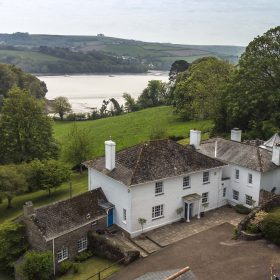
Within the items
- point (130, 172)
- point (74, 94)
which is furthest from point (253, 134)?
point (74, 94)

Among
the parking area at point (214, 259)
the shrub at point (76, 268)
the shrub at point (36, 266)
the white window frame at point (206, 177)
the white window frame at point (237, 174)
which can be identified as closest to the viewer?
the parking area at point (214, 259)

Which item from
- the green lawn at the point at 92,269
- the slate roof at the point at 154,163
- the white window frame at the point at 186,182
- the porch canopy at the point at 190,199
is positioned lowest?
the green lawn at the point at 92,269

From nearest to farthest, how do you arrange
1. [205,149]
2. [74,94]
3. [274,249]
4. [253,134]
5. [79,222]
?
[274,249] → [79,222] → [205,149] → [253,134] → [74,94]

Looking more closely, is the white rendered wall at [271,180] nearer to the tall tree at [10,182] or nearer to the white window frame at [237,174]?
the white window frame at [237,174]

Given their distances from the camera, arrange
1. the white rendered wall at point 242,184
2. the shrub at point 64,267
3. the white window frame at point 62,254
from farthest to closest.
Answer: the white rendered wall at point 242,184 → the white window frame at point 62,254 → the shrub at point 64,267

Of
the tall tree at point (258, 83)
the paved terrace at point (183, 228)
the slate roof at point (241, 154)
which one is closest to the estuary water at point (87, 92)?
the tall tree at point (258, 83)

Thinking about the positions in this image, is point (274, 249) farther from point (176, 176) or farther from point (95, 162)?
point (95, 162)
